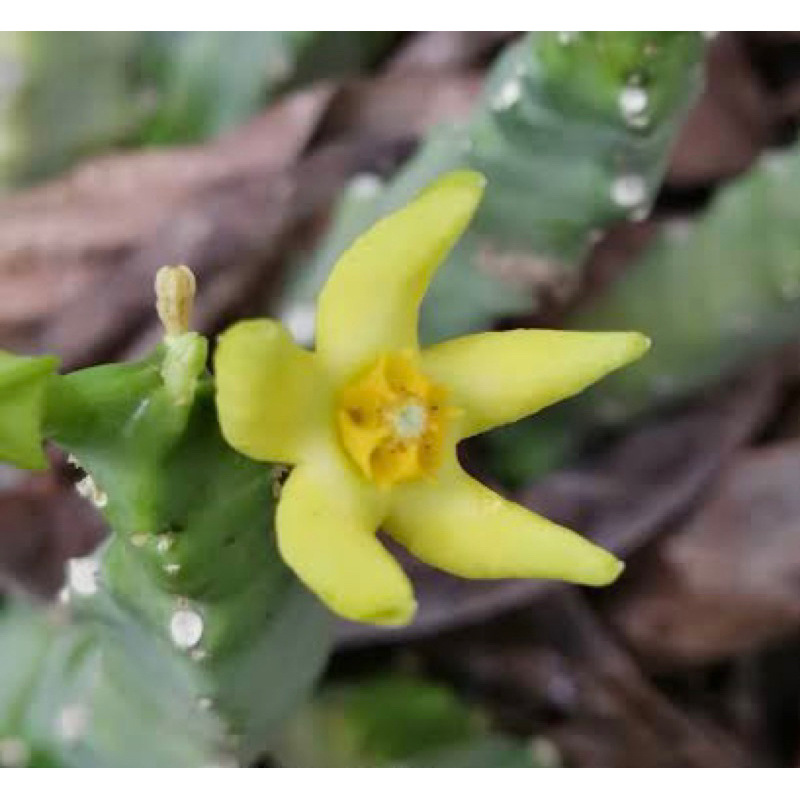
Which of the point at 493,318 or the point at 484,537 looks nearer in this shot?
the point at 484,537

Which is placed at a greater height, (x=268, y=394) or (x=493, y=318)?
(x=268, y=394)

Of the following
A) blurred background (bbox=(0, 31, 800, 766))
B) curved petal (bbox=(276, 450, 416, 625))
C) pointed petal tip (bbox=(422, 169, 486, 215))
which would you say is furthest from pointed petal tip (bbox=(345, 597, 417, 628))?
blurred background (bbox=(0, 31, 800, 766))

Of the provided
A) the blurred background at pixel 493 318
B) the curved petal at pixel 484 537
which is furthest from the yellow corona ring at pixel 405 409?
the blurred background at pixel 493 318

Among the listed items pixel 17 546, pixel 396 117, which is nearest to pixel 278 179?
pixel 396 117

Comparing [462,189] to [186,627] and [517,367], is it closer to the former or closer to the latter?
[517,367]

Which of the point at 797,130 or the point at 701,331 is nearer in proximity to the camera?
the point at 701,331

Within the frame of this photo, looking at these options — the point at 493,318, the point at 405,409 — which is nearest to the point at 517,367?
the point at 405,409
